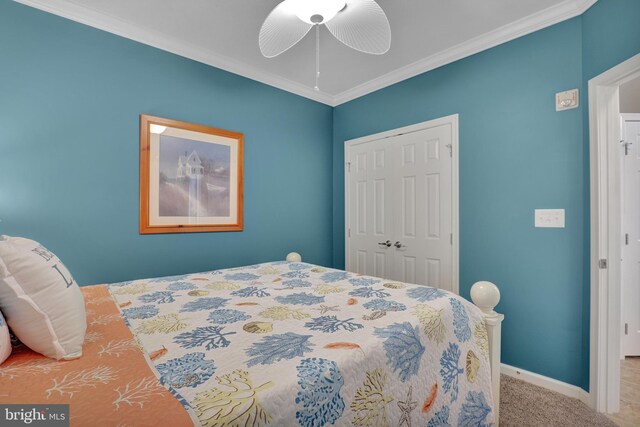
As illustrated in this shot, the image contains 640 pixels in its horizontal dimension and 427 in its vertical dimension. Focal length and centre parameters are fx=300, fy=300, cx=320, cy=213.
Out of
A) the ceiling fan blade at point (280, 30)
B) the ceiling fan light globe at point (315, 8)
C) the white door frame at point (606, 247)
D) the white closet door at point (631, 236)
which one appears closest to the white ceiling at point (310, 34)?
the ceiling fan blade at point (280, 30)

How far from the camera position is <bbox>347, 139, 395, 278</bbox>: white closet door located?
3250 millimetres

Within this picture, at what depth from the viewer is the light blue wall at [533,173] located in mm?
2031

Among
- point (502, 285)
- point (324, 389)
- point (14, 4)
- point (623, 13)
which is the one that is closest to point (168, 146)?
point (14, 4)

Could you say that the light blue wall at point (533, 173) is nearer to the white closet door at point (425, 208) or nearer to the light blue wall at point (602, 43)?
the light blue wall at point (602, 43)

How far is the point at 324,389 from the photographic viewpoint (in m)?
0.82

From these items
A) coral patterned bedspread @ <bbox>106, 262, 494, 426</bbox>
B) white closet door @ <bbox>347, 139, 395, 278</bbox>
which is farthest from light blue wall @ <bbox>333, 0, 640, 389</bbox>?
→ coral patterned bedspread @ <bbox>106, 262, 494, 426</bbox>

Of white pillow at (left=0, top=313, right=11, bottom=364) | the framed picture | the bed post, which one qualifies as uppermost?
the framed picture

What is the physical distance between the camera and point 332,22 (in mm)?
1763

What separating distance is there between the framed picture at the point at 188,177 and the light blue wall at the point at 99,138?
0.08m

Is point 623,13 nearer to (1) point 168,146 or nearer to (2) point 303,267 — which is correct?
(2) point 303,267

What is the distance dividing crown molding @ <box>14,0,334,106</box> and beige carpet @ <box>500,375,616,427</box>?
3421 millimetres

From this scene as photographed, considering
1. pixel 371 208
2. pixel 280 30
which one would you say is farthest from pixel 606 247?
pixel 280 30

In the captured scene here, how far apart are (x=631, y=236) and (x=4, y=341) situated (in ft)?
13.4

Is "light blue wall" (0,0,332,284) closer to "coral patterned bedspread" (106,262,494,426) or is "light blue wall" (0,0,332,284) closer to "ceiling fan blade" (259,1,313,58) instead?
"coral patterned bedspread" (106,262,494,426)
